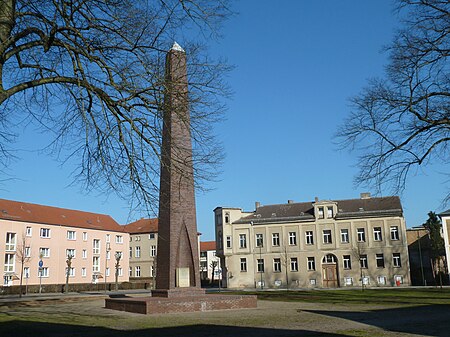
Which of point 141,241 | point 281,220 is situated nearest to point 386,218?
point 281,220

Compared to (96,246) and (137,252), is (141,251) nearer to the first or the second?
(137,252)

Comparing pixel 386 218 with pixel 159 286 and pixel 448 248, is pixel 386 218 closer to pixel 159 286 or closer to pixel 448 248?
pixel 448 248

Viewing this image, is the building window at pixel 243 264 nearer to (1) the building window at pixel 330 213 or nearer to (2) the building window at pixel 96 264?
(1) the building window at pixel 330 213

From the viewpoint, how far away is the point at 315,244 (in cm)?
4925

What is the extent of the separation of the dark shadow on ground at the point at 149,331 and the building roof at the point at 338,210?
120 feet

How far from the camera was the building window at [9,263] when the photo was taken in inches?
1941

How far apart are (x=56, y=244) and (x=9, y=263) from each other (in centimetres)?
625

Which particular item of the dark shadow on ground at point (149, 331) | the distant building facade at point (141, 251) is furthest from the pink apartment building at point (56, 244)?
the dark shadow on ground at point (149, 331)

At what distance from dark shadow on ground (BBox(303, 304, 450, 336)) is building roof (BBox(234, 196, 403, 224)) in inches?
1153

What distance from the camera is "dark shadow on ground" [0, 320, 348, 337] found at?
12.1 m

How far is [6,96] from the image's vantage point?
8602 mm

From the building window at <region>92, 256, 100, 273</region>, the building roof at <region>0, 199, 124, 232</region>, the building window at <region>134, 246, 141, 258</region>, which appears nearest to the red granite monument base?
the building roof at <region>0, 199, 124, 232</region>

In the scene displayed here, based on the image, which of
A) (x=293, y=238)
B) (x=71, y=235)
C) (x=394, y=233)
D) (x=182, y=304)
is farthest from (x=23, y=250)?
(x=394, y=233)

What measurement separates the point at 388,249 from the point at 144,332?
37891mm
